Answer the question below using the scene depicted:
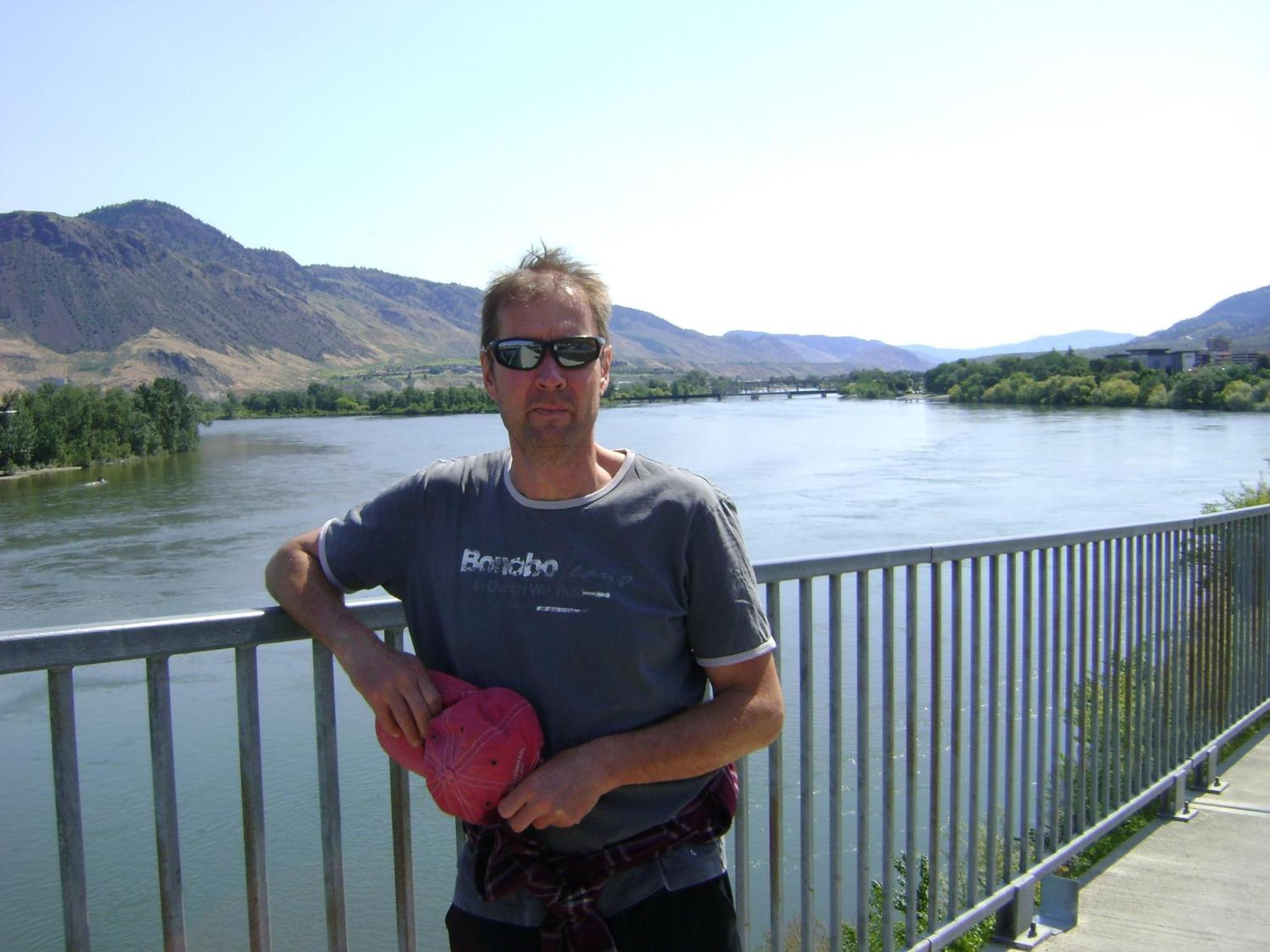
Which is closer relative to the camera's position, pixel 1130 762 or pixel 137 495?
pixel 1130 762

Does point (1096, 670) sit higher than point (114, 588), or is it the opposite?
point (1096, 670)

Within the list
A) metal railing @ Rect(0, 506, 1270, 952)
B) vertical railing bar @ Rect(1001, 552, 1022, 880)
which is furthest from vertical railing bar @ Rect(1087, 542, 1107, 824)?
vertical railing bar @ Rect(1001, 552, 1022, 880)

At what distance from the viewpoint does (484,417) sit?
65000 millimetres

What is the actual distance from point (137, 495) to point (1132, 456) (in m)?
30.0

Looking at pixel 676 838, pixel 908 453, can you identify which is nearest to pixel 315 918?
pixel 676 838

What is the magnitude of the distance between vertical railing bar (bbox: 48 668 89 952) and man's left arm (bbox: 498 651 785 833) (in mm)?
583

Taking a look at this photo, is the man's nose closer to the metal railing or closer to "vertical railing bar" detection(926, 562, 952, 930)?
the metal railing

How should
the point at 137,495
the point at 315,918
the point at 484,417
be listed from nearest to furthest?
the point at 315,918
the point at 137,495
the point at 484,417

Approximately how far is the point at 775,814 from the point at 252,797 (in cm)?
114

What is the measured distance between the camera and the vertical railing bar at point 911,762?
2.70 m

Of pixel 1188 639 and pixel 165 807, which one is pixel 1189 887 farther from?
pixel 165 807

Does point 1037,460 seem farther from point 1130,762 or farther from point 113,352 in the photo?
point 113,352

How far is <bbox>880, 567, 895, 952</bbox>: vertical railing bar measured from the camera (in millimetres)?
2643

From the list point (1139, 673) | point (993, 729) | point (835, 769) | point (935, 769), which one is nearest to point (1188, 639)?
point (1139, 673)
